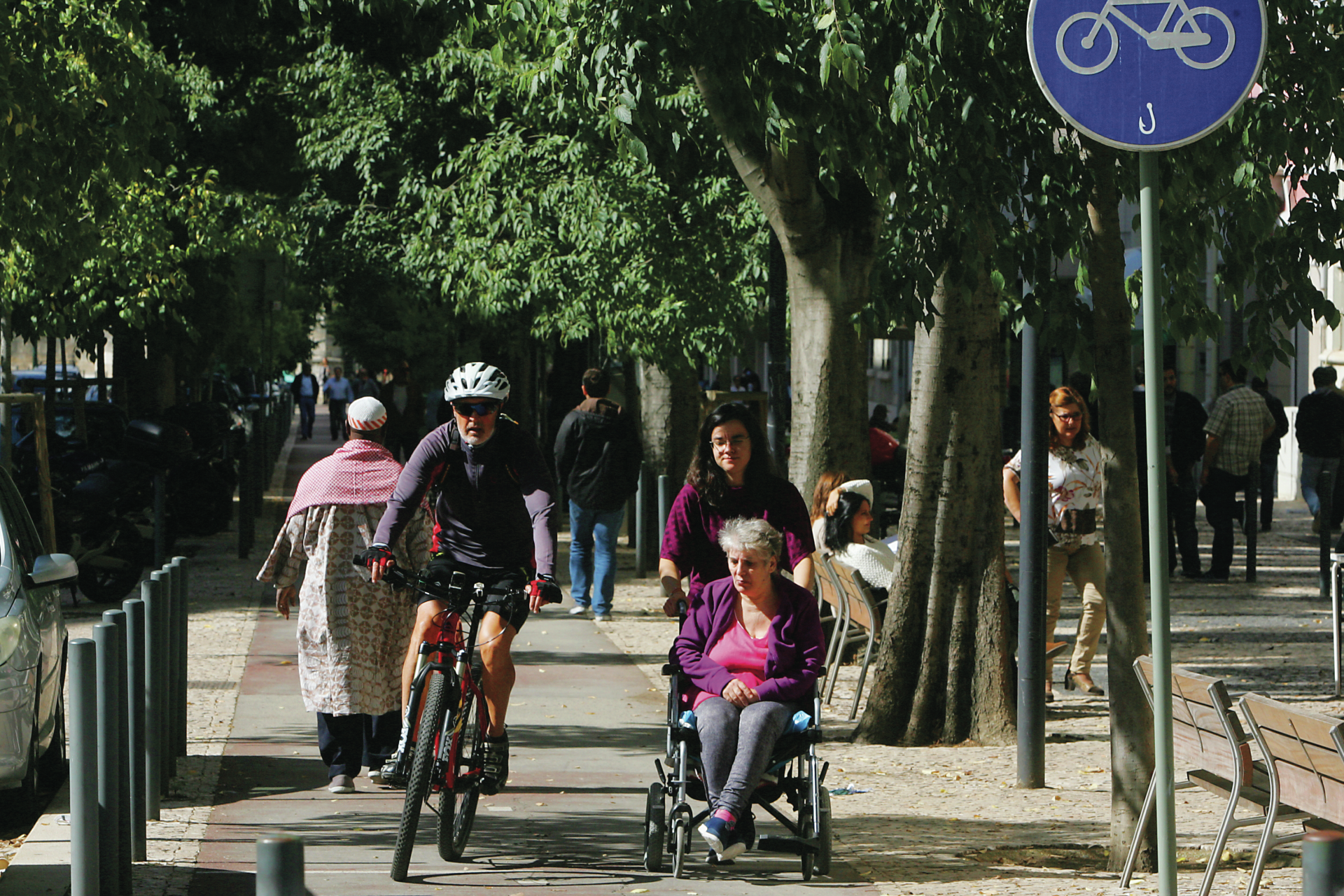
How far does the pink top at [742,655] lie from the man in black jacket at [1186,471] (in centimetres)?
1062

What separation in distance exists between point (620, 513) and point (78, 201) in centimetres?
459

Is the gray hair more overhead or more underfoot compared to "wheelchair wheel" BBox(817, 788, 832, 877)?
more overhead

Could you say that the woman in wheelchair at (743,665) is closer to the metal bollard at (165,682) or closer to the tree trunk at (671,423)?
the metal bollard at (165,682)

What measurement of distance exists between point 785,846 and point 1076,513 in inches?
192

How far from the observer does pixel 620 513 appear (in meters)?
14.1

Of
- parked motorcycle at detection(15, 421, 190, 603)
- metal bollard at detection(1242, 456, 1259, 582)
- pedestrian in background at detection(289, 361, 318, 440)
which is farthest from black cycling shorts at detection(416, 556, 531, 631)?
pedestrian in background at detection(289, 361, 318, 440)

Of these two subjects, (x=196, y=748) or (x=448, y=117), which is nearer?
(x=196, y=748)

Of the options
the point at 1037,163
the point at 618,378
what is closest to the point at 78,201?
the point at 1037,163

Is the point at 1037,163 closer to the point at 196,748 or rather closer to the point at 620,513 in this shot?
the point at 196,748

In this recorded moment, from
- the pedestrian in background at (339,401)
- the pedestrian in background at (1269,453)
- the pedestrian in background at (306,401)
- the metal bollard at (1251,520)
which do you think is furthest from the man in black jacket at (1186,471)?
the pedestrian in background at (306,401)

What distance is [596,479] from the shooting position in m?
14.0

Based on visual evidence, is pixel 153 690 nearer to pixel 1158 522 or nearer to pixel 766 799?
pixel 766 799

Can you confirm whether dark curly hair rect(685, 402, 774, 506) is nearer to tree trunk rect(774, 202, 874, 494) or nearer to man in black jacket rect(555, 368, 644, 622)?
tree trunk rect(774, 202, 874, 494)

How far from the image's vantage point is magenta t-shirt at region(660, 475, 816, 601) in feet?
23.6
